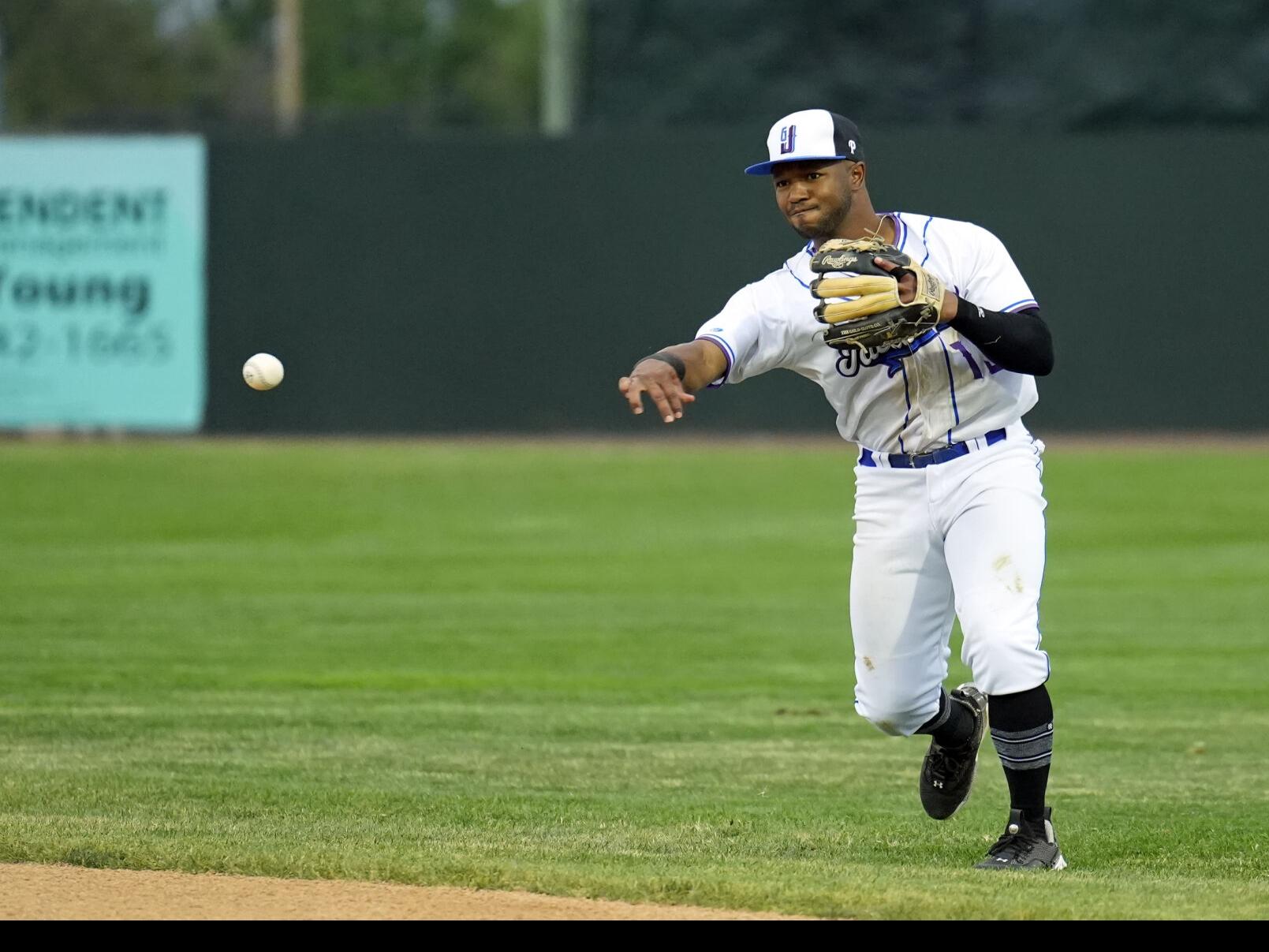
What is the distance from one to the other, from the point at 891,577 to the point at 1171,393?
16808 mm

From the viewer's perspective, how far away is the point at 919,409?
5863 millimetres

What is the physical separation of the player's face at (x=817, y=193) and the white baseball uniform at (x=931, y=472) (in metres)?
0.13

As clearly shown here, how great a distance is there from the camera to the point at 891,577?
5.97 meters

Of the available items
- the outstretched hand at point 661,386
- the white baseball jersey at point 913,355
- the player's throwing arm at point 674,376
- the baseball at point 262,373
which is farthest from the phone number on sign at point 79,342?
the outstretched hand at point 661,386

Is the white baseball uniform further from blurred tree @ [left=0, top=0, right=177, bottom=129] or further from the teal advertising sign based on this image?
blurred tree @ [left=0, top=0, right=177, bottom=129]

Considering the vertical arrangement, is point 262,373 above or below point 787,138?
below

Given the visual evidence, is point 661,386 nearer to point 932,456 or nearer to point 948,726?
point 932,456

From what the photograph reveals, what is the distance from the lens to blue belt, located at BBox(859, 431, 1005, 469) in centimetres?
583

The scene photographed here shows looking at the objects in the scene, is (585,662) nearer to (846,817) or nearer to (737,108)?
(846,817)

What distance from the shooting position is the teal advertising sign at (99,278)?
21469 mm

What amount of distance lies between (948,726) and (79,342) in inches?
662

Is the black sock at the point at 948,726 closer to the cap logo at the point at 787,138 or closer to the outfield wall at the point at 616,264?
the cap logo at the point at 787,138

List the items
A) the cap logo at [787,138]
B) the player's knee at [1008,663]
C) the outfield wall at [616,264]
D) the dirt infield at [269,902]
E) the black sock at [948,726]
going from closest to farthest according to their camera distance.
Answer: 1. the dirt infield at [269,902]
2. the player's knee at [1008,663]
3. the cap logo at [787,138]
4. the black sock at [948,726]
5. the outfield wall at [616,264]

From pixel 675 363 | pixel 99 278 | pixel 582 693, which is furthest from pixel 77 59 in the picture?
pixel 675 363
